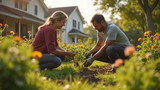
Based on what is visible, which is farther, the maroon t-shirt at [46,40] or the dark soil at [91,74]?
the maroon t-shirt at [46,40]

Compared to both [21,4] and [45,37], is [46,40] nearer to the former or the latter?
[45,37]

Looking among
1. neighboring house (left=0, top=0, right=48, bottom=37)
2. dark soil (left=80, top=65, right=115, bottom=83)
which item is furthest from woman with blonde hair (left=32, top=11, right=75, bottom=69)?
neighboring house (left=0, top=0, right=48, bottom=37)

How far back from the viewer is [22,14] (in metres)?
14.9

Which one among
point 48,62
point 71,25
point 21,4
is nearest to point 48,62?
point 48,62

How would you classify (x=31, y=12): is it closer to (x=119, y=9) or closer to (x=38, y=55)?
(x=119, y=9)

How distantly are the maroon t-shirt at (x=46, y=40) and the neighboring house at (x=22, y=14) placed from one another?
423 inches

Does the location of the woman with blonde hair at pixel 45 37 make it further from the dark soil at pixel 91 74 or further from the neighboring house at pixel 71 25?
the neighboring house at pixel 71 25

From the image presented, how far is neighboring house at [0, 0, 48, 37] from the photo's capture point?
45.9ft

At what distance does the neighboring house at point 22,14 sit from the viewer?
1398cm

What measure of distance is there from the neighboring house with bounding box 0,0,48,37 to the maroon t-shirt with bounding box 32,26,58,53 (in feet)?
35.2

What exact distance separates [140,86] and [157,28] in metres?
25.3

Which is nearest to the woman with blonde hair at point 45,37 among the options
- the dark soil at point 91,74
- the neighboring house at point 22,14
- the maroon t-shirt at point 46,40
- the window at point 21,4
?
the maroon t-shirt at point 46,40

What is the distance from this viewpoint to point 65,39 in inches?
894

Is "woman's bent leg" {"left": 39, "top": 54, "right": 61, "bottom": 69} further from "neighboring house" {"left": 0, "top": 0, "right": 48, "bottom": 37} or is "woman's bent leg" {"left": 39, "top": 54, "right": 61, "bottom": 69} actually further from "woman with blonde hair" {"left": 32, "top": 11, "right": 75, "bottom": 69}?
"neighboring house" {"left": 0, "top": 0, "right": 48, "bottom": 37}
